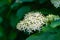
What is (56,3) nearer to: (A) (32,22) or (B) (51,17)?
(B) (51,17)

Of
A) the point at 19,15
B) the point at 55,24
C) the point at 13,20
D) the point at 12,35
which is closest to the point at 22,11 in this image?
the point at 19,15

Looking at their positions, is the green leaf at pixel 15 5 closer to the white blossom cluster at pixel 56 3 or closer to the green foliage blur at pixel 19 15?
the green foliage blur at pixel 19 15

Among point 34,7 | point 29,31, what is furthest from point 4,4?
point 29,31

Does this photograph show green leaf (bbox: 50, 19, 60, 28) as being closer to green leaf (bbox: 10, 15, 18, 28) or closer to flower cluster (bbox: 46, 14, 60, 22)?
flower cluster (bbox: 46, 14, 60, 22)

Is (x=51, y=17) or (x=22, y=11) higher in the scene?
(x=22, y=11)

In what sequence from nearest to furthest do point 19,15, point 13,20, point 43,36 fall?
1. point 43,36
2. point 19,15
3. point 13,20

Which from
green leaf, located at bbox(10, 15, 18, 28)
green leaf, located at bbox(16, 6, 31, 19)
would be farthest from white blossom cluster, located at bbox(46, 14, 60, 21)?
green leaf, located at bbox(10, 15, 18, 28)

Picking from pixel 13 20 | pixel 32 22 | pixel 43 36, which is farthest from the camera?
pixel 13 20
